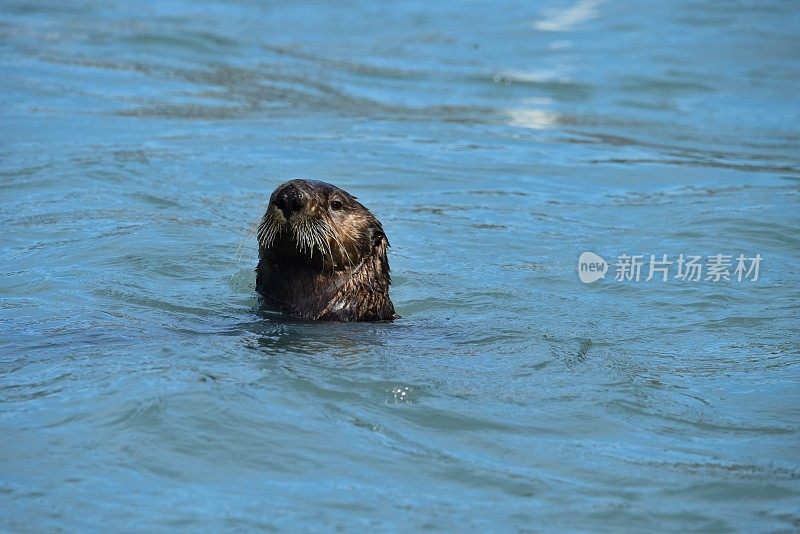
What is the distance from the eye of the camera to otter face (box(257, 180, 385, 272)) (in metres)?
6.02

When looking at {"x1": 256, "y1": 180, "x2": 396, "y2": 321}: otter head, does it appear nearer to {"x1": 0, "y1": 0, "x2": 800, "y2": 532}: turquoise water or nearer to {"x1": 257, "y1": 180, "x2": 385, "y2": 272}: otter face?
{"x1": 257, "y1": 180, "x2": 385, "y2": 272}: otter face

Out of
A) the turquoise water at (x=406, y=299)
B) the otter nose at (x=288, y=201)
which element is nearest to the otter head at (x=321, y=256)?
the otter nose at (x=288, y=201)

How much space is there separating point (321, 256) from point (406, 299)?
142 cm

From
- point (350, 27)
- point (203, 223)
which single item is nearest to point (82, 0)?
point (350, 27)

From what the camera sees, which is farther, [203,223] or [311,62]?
[311,62]

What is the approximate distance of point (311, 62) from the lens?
56.3ft

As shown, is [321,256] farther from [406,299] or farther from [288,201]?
[406,299]

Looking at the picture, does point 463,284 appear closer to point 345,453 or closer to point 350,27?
point 345,453

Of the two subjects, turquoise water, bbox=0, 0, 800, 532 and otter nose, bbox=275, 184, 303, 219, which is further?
otter nose, bbox=275, 184, 303, 219

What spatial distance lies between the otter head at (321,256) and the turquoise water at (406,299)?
0.87 feet

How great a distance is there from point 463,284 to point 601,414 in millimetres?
2863

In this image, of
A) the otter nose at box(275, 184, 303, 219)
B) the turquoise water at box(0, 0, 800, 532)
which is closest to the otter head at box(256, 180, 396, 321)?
the otter nose at box(275, 184, 303, 219)

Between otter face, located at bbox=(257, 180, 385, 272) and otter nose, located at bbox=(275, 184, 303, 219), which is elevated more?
otter nose, located at bbox=(275, 184, 303, 219)

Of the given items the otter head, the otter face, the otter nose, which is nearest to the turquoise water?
the otter head
